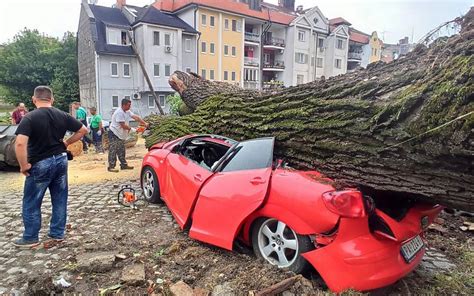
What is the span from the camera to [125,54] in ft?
105

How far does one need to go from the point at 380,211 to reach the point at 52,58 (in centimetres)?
4366

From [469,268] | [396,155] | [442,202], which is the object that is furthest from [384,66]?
[469,268]

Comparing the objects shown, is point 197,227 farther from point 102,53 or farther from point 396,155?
point 102,53

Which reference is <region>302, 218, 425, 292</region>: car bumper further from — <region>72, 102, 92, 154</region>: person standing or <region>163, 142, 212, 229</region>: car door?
<region>72, 102, 92, 154</region>: person standing

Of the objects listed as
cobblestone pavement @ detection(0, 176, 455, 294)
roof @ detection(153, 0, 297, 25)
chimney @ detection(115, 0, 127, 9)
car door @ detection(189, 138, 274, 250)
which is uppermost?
roof @ detection(153, 0, 297, 25)

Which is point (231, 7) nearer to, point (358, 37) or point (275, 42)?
point (275, 42)

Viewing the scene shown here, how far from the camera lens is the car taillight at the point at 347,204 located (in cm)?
263

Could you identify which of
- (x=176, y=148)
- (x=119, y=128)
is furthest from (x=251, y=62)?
(x=176, y=148)

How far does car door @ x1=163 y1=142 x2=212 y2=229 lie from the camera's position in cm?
404

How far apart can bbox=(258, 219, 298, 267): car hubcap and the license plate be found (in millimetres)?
902

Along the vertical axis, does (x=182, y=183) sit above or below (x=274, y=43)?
below

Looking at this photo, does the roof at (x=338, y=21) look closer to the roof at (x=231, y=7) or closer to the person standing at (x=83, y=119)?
the roof at (x=231, y=7)

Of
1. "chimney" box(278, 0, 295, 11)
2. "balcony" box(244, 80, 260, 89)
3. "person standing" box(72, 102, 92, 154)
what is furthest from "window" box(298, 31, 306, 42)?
"person standing" box(72, 102, 92, 154)

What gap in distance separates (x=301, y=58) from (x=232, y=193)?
1786 inches
